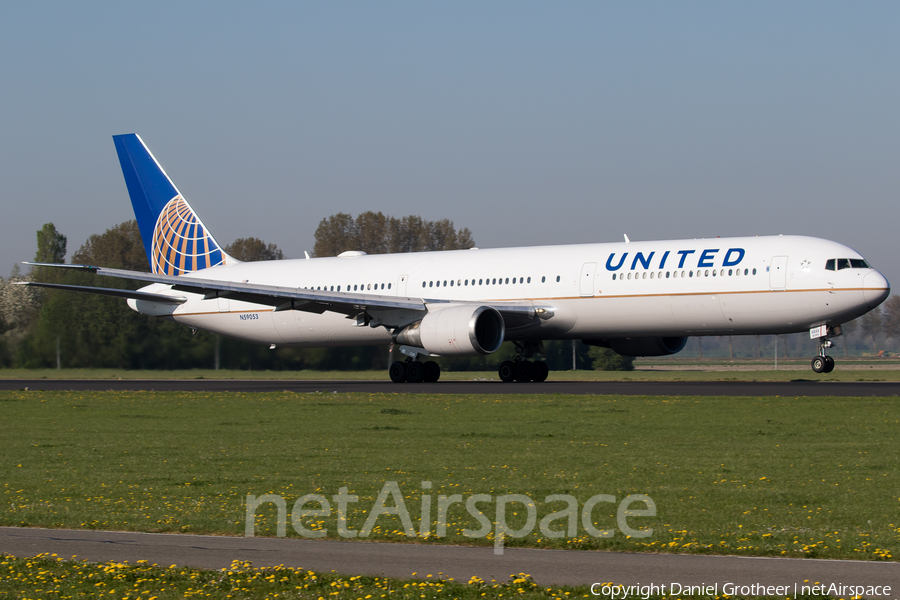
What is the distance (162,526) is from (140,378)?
109 feet

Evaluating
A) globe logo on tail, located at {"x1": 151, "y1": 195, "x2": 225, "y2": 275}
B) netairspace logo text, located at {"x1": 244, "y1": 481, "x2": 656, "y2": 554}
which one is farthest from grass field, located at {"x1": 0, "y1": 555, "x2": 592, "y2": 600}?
globe logo on tail, located at {"x1": 151, "y1": 195, "x2": 225, "y2": 275}

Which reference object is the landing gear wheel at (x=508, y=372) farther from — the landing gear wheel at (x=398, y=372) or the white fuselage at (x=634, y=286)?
the landing gear wheel at (x=398, y=372)

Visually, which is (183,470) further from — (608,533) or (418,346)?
(418,346)

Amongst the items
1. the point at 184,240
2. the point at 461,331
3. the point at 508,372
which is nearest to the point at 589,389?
the point at 461,331

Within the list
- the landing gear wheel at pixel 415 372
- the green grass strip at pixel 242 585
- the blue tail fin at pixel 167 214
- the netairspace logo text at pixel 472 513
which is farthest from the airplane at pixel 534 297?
the green grass strip at pixel 242 585

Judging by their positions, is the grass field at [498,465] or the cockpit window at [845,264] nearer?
the grass field at [498,465]

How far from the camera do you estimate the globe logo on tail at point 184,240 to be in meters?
42.1

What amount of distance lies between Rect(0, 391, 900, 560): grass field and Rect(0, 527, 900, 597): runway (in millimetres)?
336

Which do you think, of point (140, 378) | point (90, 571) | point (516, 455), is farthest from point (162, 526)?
point (140, 378)

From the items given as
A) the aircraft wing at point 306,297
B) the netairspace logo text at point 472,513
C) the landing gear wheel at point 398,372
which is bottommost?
the netairspace logo text at point 472,513

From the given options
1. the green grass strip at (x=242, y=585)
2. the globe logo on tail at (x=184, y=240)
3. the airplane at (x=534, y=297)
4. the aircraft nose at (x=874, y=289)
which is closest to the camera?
the green grass strip at (x=242, y=585)

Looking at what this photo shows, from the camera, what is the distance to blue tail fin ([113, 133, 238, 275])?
138 ft

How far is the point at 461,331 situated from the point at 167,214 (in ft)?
56.9

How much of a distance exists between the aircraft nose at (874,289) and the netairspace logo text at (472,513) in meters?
19.9
